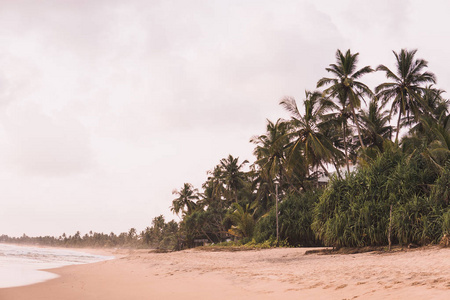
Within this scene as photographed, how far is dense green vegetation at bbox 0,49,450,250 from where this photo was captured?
13.5 metres

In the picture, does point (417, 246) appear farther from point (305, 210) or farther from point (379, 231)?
point (305, 210)

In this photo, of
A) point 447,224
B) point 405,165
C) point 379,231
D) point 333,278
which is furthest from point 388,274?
point 405,165

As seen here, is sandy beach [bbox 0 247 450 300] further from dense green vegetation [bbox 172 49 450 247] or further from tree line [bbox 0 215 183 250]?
tree line [bbox 0 215 183 250]

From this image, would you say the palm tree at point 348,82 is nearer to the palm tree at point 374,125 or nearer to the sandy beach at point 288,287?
the palm tree at point 374,125

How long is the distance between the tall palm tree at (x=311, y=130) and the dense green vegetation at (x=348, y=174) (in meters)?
0.07

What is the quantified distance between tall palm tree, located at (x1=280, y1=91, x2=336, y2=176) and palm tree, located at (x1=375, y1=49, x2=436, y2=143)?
22.1ft

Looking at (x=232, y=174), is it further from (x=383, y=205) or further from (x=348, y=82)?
(x=383, y=205)

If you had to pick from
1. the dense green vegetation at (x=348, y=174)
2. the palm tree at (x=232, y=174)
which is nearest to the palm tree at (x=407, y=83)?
the dense green vegetation at (x=348, y=174)

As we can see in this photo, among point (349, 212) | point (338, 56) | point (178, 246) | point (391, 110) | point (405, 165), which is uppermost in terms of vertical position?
point (338, 56)

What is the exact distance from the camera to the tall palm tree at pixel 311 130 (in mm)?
24656

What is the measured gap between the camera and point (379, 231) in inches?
541

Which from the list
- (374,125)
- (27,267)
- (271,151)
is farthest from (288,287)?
(374,125)

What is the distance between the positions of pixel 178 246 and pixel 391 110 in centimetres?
3036

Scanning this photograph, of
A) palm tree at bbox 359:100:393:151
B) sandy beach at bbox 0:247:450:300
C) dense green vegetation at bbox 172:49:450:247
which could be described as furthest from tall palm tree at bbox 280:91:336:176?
sandy beach at bbox 0:247:450:300
